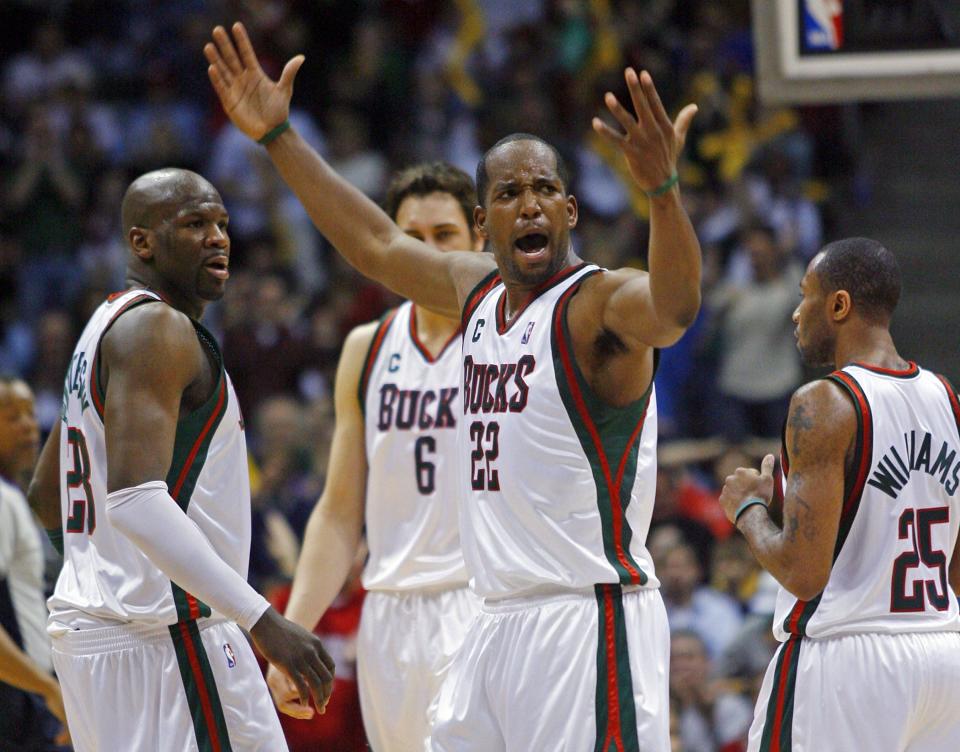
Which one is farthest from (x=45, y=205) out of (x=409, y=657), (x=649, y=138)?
(x=649, y=138)

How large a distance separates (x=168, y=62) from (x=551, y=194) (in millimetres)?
11098

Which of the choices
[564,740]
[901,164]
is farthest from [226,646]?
[901,164]

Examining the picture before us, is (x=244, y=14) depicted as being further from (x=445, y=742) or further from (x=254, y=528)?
(x=445, y=742)

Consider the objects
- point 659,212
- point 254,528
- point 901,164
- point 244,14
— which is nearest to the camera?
point 659,212

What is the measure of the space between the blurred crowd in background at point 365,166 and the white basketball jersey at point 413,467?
13.4 feet

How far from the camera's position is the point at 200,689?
487 centimetres

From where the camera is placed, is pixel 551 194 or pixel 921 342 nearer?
pixel 551 194

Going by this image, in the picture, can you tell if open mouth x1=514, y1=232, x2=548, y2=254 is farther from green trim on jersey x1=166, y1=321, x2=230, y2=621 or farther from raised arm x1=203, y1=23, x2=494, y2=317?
green trim on jersey x1=166, y1=321, x2=230, y2=621

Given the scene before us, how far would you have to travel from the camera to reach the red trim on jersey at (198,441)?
4.96 m

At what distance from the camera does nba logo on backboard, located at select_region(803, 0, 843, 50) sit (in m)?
7.18

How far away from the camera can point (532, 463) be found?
492cm

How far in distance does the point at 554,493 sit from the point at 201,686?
1272mm

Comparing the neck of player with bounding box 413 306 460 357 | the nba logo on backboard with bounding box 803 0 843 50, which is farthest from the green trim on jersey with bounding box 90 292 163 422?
the nba logo on backboard with bounding box 803 0 843 50

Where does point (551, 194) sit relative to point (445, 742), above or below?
above
